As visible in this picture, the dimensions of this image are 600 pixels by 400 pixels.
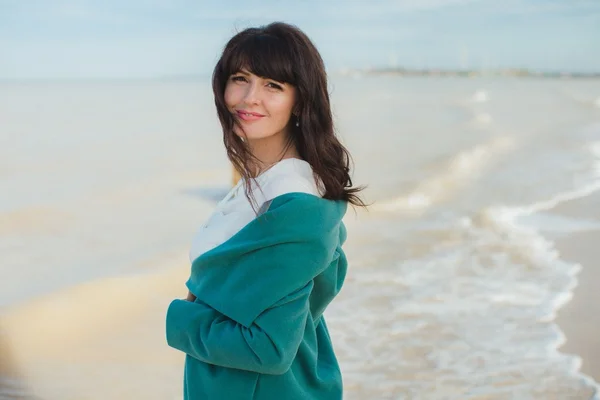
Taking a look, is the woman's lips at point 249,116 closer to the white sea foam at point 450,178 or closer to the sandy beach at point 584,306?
the sandy beach at point 584,306

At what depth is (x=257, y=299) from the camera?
1426 millimetres

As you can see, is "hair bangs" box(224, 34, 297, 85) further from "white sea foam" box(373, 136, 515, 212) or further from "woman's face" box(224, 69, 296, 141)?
"white sea foam" box(373, 136, 515, 212)

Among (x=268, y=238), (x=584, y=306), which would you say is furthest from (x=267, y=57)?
(x=584, y=306)

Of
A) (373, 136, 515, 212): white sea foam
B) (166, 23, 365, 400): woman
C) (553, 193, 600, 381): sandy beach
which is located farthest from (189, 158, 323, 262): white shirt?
(373, 136, 515, 212): white sea foam

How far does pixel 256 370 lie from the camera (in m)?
1.47

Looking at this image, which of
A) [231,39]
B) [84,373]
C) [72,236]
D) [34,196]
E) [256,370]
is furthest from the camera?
[34,196]

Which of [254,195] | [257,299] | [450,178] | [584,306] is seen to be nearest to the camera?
[257,299]

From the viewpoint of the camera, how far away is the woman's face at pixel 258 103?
161 cm

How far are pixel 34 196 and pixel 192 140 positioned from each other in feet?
26.5

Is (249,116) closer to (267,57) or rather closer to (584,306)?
(267,57)

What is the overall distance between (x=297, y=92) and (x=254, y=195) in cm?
25

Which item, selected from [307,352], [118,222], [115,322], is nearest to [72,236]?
[118,222]

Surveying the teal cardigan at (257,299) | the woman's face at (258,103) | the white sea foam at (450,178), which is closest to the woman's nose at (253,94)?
the woman's face at (258,103)

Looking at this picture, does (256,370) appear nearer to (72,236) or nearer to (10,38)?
(72,236)
